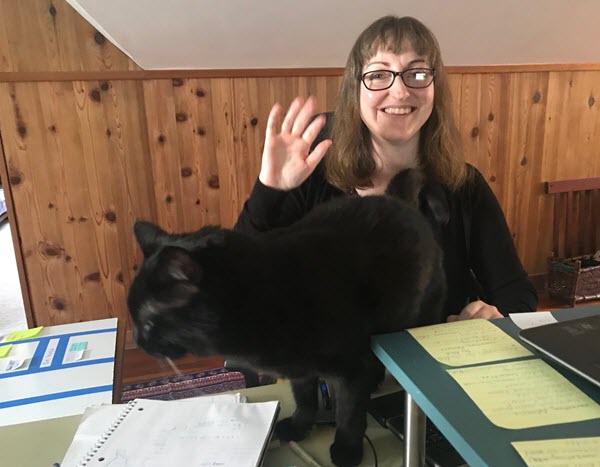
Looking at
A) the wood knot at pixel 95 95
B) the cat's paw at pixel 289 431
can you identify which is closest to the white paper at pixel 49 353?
the cat's paw at pixel 289 431

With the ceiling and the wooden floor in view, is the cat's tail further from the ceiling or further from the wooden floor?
the wooden floor

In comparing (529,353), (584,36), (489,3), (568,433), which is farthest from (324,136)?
(584,36)

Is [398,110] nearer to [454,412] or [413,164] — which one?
[413,164]

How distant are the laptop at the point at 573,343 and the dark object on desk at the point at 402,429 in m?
0.22

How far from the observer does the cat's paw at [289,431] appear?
792 millimetres

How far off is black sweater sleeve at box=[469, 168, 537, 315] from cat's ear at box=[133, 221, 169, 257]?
833 mm

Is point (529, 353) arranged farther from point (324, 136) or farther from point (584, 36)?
point (584, 36)

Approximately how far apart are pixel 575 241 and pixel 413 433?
293 centimetres

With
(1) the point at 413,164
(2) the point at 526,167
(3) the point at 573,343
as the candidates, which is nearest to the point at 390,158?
(1) the point at 413,164

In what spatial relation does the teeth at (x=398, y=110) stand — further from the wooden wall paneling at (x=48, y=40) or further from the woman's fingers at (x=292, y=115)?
the wooden wall paneling at (x=48, y=40)

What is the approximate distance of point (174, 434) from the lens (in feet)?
2.48

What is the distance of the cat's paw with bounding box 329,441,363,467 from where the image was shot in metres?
0.73

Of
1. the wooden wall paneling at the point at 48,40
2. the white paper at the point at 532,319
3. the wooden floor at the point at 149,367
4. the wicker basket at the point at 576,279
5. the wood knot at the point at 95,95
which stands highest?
the wooden wall paneling at the point at 48,40

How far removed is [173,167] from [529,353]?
197 centimetres
